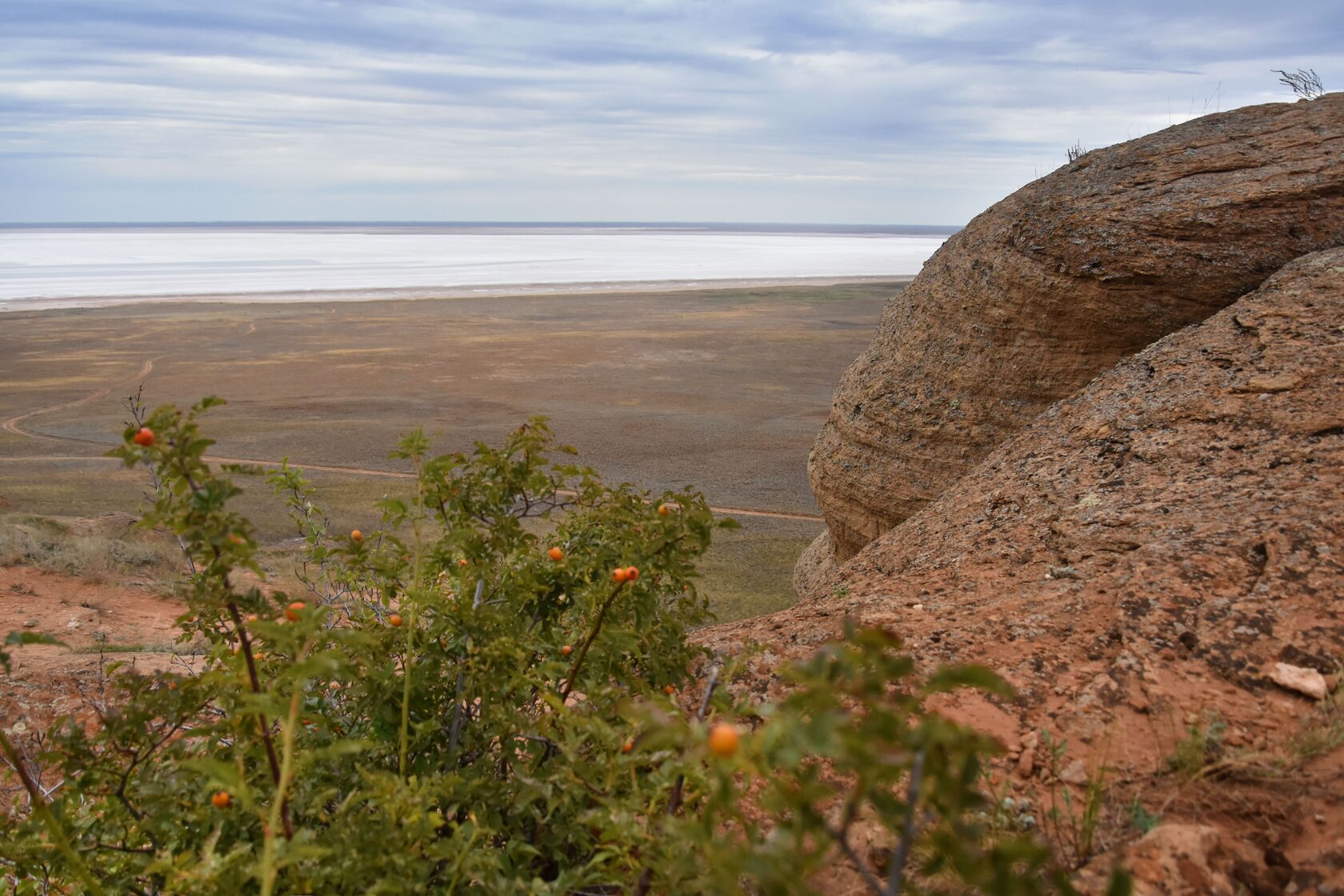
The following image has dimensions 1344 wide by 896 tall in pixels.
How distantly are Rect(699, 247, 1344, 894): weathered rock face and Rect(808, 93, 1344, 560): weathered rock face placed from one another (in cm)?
68

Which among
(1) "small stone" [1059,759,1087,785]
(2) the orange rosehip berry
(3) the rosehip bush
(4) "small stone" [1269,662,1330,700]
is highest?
(2) the orange rosehip berry

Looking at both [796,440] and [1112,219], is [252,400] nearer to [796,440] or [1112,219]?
[796,440]

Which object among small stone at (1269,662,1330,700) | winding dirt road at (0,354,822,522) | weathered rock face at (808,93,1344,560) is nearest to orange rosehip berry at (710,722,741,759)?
small stone at (1269,662,1330,700)

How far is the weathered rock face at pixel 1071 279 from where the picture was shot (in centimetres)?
702

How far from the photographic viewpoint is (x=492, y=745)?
2.70 meters

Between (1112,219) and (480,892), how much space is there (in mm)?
6869

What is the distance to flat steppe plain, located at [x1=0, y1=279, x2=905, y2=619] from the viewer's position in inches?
673

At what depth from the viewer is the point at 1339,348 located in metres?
5.36

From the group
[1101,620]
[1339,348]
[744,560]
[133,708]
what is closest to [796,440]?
[744,560]

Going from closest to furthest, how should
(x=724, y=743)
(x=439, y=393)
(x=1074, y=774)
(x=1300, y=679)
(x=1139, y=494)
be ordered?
(x=724, y=743), (x=1074, y=774), (x=1300, y=679), (x=1139, y=494), (x=439, y=393)

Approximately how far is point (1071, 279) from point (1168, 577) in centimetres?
439

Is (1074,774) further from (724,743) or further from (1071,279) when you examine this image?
(1071,279)

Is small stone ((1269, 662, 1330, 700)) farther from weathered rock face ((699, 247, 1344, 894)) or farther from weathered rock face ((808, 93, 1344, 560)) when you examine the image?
weathered rock face ((808, 93, 1344, 560))

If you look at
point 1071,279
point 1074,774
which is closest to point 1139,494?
point 1074,774
